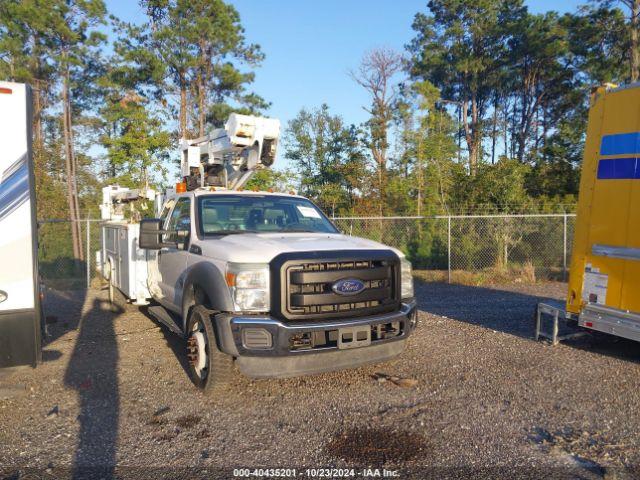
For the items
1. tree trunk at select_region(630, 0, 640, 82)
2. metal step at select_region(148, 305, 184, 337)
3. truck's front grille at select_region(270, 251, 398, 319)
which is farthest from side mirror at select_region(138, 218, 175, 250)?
tree trunk at select_region(630, 0, 640, 82)

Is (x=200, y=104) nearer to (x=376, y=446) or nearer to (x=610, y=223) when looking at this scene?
(x=610, y=223)

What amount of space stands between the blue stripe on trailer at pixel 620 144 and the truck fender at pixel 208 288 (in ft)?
14.8

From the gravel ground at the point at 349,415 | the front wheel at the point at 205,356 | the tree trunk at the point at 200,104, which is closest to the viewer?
the gravel ground at the point at 349,415

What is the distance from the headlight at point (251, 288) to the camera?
14.0 ft

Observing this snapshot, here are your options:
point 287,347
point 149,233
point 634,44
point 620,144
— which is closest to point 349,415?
point 287,347

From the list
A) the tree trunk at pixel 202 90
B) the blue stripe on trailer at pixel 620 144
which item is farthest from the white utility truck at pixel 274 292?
the tree trunk at pixel 202 90

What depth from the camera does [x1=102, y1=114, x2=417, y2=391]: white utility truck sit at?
4.23 meters

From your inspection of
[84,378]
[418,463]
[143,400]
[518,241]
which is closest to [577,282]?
[418,463]

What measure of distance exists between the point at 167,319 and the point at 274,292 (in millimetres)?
2219

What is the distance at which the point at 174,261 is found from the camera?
5.90 metres

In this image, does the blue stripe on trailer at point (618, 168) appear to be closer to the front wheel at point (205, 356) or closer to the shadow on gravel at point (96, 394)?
the front wheel at point (205, 356)

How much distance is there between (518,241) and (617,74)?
62.3ft

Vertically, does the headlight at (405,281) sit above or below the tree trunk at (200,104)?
below

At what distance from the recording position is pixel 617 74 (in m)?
27.2
